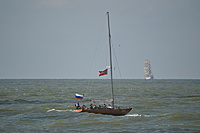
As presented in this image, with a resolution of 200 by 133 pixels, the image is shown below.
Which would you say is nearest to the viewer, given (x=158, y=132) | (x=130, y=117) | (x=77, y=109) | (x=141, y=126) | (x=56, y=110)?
(x=158, y=132)

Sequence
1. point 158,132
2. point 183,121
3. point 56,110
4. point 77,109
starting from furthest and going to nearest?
1. point 56,110
2. point 77,109
3. point 183,121
4. point 158,132

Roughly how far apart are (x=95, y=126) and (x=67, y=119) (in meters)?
7.71

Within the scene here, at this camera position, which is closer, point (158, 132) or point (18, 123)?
point (158, 132)

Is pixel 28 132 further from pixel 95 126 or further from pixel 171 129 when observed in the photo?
pixel 171 129

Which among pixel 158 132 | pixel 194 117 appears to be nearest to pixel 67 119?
pixel 158 132

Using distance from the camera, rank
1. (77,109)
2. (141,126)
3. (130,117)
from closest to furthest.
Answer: (141,126) → (130,117) → (77,109)

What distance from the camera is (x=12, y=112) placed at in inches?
2443

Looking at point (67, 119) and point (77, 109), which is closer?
point (67, 119)

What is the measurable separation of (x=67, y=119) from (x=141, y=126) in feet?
41.6

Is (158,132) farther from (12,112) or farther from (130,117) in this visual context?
(12,112)

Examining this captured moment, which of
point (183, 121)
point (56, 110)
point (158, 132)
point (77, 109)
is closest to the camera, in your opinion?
point (158, 132)

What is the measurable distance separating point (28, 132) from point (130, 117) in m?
17.8

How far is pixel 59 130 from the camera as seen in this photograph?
4409 cm

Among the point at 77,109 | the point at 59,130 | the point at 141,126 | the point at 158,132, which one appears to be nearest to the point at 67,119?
the point at 77,109
